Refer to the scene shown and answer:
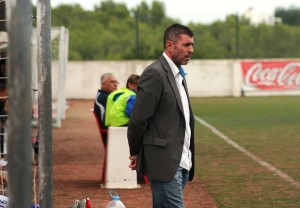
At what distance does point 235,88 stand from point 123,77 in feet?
17.4

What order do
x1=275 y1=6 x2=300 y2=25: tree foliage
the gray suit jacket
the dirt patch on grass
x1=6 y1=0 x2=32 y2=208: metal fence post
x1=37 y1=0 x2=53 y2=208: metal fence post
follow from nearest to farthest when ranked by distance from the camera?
x1=6 y1=0 x2=32 y2=208: metal fence post < the gray suit jacket < x1=37 y1=0 x2=53 y2=208: metal fence post < the dirt patch on grass < x1=275 y1=6 x2=300 y2=25: tree foliage

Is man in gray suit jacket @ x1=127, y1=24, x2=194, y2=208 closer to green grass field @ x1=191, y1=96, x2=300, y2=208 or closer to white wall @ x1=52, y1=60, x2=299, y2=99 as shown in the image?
green grass field @ x1=191, y1=96, x2=300, y2=208

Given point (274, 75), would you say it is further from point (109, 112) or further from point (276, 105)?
point (109, 112)

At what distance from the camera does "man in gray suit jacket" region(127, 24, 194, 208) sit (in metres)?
6.60

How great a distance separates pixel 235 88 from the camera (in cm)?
4272

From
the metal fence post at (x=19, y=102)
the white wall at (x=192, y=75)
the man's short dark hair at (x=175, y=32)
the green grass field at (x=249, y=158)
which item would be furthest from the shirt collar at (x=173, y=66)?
the white wall at (x=192, y=75)

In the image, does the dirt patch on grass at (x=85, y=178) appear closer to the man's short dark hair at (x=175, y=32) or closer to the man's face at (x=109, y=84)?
the man's face at (x=109, y=84)

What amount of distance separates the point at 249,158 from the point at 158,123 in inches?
374


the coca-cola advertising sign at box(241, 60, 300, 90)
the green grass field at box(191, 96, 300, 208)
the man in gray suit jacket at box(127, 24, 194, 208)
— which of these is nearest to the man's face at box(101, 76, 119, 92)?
the green grass field at box(191, 96, 300, 208)

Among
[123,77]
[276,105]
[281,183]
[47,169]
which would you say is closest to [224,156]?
[281,183]

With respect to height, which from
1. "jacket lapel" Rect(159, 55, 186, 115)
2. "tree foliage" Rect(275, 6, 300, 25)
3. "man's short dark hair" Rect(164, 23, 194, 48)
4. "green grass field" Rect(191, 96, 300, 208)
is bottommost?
"green grass field" Rect(191, 96, 300, 208)

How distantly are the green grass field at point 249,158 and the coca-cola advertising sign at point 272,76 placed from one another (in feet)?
35.6

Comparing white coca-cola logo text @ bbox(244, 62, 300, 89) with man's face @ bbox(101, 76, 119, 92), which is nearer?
man's face @ bbox(101, 76, 119, 92)

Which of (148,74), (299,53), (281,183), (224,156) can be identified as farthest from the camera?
(299,53)
